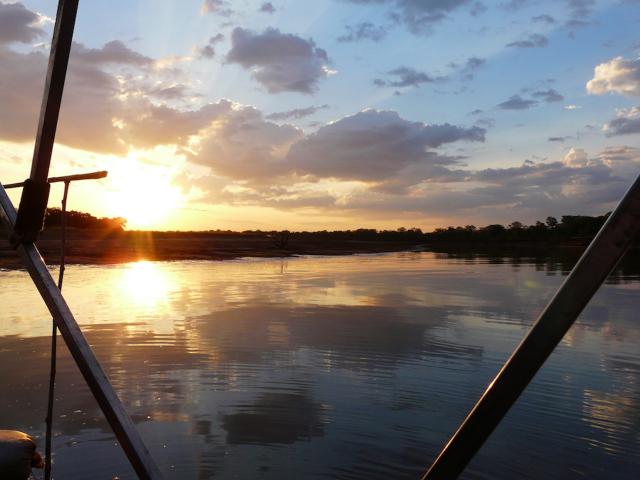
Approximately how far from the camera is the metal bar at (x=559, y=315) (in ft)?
3.83

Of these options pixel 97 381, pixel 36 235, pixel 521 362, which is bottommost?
pixel 97 381

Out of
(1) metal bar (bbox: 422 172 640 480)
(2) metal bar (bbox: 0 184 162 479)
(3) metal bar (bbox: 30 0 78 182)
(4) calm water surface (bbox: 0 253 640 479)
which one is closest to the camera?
(1) metal bar (bbox: 422 172 640 480)

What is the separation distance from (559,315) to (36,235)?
91.7 inches

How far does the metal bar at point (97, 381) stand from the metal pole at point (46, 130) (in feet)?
0.74

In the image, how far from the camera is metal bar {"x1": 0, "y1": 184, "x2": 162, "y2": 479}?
6.30 ft

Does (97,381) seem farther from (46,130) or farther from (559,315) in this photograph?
(559,315)

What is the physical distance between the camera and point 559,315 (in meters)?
1.21

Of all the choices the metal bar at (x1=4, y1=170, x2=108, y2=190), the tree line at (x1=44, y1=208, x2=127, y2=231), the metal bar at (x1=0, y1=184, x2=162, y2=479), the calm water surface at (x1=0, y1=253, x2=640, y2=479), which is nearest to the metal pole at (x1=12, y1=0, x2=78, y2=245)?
the metal bar at (x1=0, y1=184, x2=162, y2=479)

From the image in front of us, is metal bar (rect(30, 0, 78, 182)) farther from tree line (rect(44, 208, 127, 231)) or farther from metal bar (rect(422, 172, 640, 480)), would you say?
tree line (rect(44, 208, 127, 231))

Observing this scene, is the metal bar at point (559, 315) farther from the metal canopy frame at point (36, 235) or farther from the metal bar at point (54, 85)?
the metal bar at point (54, 85)

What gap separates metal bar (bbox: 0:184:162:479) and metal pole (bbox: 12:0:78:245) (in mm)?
225

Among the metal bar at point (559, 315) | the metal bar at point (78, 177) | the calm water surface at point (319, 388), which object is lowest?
the calm water surface at point (319, 388)

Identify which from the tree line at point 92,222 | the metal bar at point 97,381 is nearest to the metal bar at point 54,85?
the metal bar at point 97,381

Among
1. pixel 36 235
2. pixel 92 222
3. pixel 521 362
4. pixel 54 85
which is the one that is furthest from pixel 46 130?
pixel 92 222
